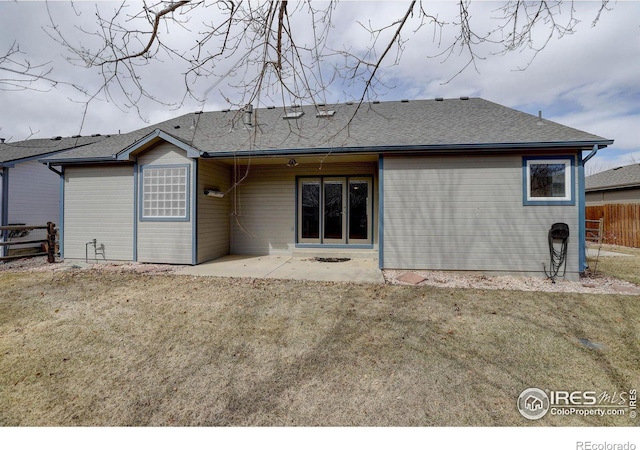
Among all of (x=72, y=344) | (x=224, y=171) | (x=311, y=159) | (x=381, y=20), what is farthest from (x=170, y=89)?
(x=224, y=171)

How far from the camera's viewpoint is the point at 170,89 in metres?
3.04

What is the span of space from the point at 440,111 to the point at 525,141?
11.6 feet

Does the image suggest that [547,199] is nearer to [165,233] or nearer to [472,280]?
[472,280]

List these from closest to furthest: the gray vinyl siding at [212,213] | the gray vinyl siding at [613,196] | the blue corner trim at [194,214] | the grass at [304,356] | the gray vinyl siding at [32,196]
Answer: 1. the grass at [304,356]
2. the blue corner trim at [194,214]
3. the gray vinyl siding at [212,213]
4. the gray vinyl siding at [32,196]
5. the gray vinyl siding at [613,196]

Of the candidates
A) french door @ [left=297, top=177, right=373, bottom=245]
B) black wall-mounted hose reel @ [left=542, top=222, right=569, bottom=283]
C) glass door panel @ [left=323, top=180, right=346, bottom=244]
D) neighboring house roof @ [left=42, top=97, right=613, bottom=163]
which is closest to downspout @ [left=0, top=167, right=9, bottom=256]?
neighboring house roof @ [left=42, top=97, right=613, bottom=163]

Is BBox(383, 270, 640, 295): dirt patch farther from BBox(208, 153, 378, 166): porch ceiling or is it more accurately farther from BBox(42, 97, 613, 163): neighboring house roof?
BBox(208, 153, 378, 166): porch ceiling

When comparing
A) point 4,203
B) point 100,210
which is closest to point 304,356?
point 100,210

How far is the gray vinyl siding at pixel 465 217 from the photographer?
6.61m

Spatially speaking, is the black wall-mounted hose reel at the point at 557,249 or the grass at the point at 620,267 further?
the grass at the point at 620,267

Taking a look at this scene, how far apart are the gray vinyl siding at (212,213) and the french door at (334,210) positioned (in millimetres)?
2336

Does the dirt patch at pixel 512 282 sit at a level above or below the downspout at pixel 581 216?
below

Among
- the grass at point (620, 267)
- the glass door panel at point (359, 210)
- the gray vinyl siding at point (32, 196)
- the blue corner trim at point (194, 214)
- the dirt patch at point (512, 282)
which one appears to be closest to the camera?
the dirt patch at point (512, 282)

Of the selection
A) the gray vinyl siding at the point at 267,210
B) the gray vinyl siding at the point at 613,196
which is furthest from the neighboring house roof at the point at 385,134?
the gray vinyl siding at the point at 613,196

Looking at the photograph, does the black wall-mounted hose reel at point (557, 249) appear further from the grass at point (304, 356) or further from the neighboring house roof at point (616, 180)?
the neighboring house roof at point (616, 180)
